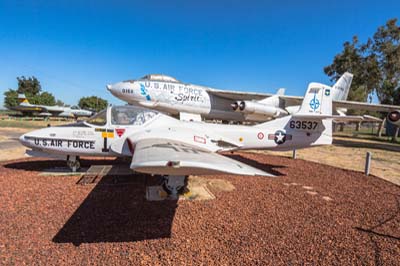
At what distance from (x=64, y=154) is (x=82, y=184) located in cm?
128

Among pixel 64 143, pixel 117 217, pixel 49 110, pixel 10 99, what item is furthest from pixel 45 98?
pixel 117 217

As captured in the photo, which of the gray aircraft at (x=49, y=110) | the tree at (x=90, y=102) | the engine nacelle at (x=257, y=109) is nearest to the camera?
the engine nacelle at (x=257, y=109)

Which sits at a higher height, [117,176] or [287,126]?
[287,126]

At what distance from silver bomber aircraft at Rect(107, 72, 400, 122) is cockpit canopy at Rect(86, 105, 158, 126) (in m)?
4.54

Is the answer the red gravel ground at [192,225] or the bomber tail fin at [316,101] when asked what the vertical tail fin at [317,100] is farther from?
the red gravel ground at [192,225]

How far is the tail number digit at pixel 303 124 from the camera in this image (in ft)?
27.1

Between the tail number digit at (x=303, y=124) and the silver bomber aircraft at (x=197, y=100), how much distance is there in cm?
430

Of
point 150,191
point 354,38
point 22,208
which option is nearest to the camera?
point 22,208

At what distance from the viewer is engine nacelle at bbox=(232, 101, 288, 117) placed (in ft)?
40.6

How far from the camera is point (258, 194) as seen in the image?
19.9 feet

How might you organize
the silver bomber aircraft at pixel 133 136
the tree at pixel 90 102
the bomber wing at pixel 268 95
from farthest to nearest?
the tree at pixel 90 102 → the bomber wing at pixel 268 95 → the silver bomber aircraft at pixel 133 136

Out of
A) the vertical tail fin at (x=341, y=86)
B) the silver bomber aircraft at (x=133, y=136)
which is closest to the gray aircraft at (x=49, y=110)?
the silver bomber aircraft at (x=133, y=136)

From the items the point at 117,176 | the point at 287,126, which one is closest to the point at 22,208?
the point at 117,176

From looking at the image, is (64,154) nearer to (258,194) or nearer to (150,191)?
(150,191)
